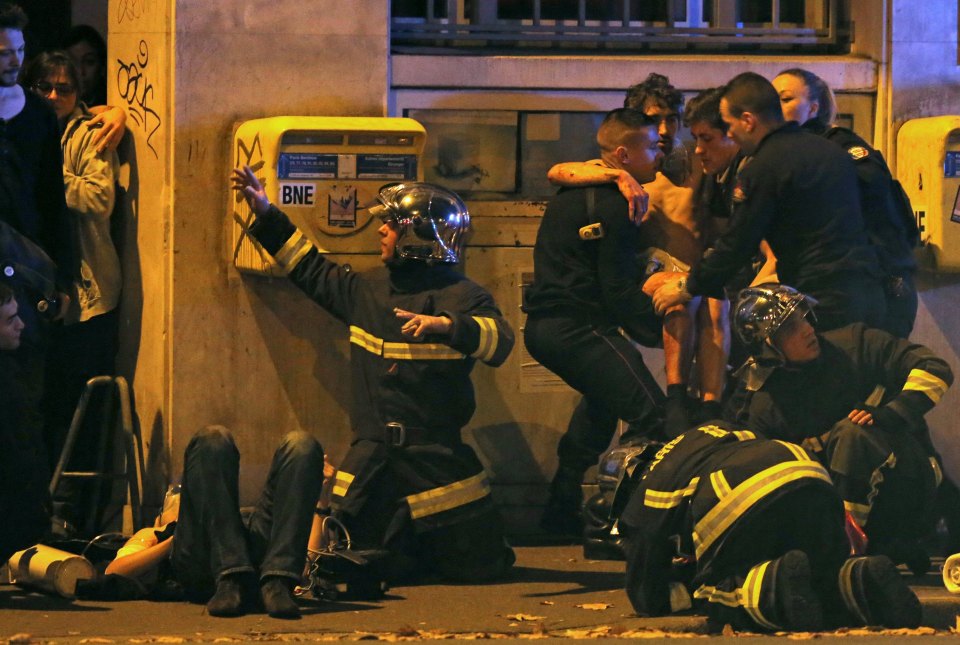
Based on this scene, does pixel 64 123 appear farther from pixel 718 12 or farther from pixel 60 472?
pixel 718 12

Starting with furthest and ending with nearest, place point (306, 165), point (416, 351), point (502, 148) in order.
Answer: point (502, 148), point (306, 165), point (416, 351)

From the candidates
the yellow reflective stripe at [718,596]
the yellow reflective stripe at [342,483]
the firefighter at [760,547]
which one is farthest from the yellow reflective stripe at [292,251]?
the yellow reflective stripe at [718,596]

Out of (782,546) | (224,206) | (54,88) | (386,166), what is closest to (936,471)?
(782,546)

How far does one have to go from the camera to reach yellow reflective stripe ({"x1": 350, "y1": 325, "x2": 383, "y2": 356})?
23.2 ft

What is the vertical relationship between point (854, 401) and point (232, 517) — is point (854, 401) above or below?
above

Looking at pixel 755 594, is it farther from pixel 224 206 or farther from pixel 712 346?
pixel 224 206

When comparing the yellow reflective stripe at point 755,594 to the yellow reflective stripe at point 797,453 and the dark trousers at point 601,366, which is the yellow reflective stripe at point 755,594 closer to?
the yellow reflective stripe at point 797,453

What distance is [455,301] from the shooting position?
7090 mm

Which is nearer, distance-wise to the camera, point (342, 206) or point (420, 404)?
point (420, 404)

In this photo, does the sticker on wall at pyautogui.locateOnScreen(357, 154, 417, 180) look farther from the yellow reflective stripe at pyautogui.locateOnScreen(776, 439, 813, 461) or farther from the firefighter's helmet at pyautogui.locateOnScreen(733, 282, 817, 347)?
the yellow reflective stripe at pyautogui.locateOnScreen(776, 439, 813, 461)

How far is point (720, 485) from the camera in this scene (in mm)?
5969

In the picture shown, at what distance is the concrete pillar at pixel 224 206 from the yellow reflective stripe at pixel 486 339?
1082 millimetres

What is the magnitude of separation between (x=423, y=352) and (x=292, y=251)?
0.72 meters

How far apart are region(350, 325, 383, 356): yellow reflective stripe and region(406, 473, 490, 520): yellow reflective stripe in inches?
22.6
